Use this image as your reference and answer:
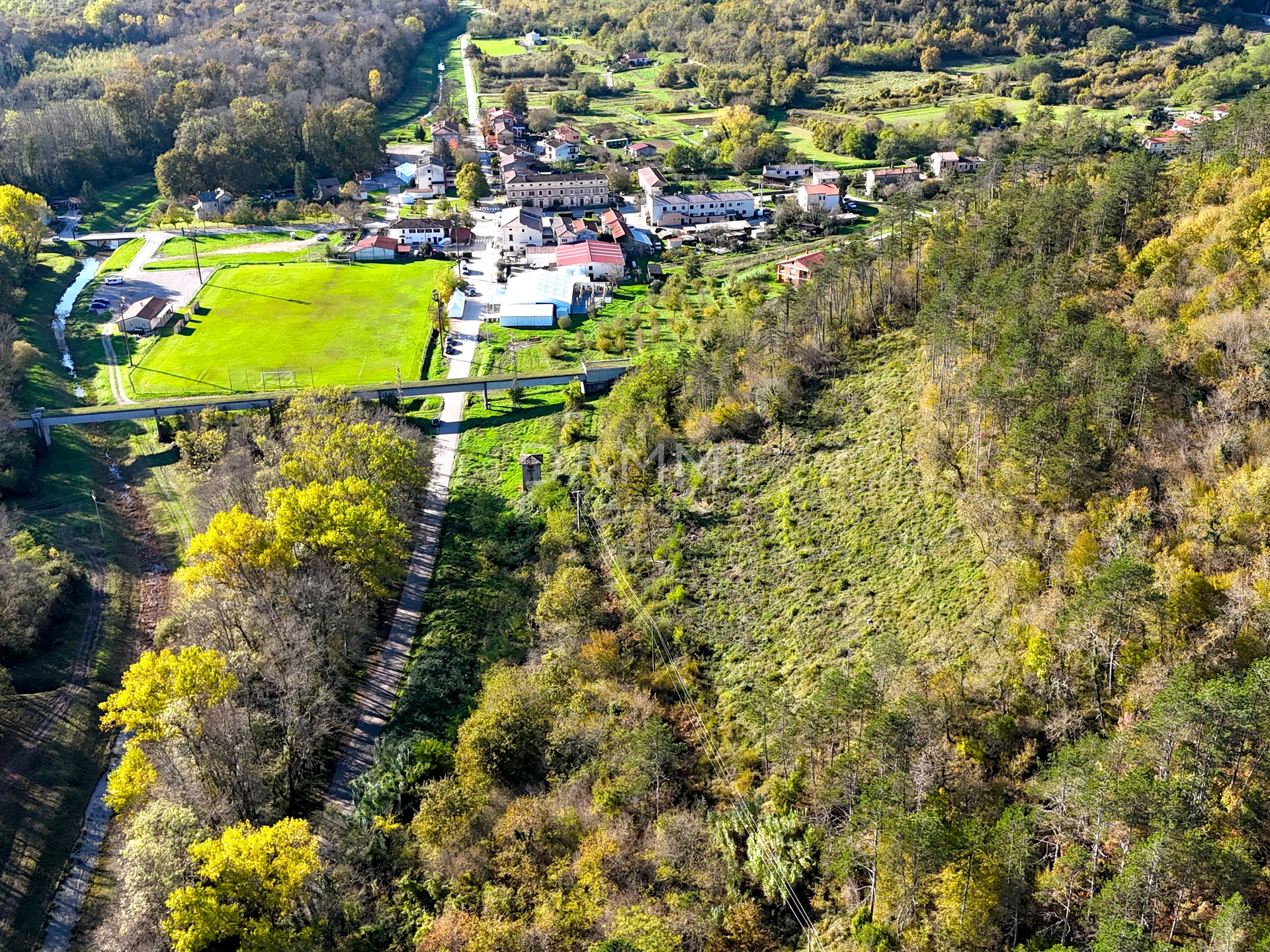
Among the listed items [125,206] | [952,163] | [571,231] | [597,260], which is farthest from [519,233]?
[125,206]

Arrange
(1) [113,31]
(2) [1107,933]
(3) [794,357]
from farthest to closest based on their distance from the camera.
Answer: (1) [113,31] → (3) [794,357] → (2) [1107,933]

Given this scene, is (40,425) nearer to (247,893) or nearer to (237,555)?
(237,555)

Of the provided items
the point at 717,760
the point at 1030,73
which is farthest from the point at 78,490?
the point at 1030,73

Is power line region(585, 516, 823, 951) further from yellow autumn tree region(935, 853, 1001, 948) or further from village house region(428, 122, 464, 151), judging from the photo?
village house region(428, 122, 464, 151)

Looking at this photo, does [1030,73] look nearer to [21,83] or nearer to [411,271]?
[411,271]

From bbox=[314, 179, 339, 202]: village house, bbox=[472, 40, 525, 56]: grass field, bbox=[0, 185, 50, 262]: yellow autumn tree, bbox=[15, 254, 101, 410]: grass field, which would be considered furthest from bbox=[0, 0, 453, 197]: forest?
bbox=[15, 254, 101, 410]: grass field

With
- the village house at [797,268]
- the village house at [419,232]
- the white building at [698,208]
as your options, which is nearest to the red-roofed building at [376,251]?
the village house at [419,232]

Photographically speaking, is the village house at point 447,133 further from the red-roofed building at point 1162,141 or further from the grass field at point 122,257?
the red-roofed building at point 1162,141
